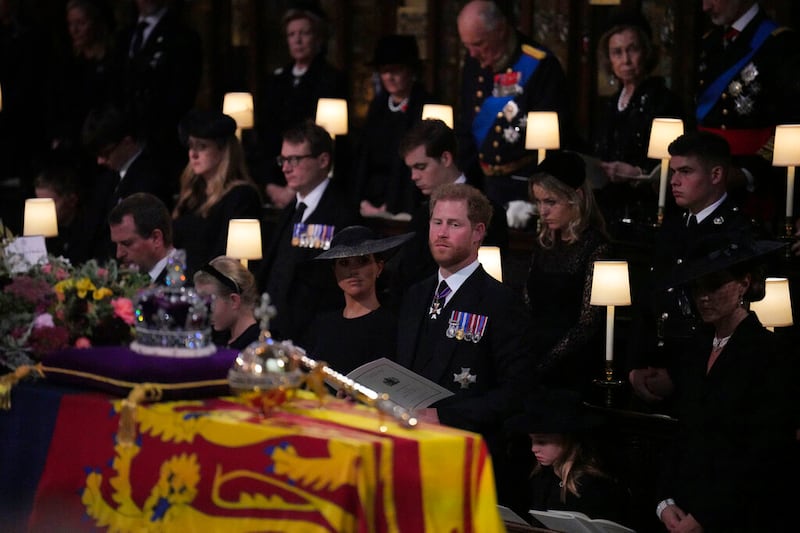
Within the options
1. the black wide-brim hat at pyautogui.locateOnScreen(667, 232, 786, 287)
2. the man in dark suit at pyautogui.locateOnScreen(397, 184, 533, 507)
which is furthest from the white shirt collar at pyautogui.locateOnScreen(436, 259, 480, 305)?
the black wide-brim hat at pyautogui.locateOnScreen(667, 232, 786, 287)

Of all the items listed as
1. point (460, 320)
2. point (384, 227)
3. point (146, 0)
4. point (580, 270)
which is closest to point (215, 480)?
point (460, 320)

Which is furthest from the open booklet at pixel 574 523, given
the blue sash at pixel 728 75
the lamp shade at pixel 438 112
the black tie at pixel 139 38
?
the black tie at pixel 139 38

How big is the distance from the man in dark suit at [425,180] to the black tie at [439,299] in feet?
4.11

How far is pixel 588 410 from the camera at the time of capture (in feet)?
18.3

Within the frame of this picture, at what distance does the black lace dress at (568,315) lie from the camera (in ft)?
19.7

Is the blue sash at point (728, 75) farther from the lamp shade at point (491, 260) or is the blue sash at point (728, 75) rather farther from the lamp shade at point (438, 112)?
the lamp shade at point (491, 260)

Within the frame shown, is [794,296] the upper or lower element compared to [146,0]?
lower

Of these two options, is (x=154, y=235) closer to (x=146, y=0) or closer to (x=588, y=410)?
(x=588, y=410)

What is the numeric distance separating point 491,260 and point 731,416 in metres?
1.56

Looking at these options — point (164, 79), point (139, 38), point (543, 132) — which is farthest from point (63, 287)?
point (139, 38)

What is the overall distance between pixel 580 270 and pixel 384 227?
6.26ft

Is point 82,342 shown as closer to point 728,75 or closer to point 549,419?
point 549,419

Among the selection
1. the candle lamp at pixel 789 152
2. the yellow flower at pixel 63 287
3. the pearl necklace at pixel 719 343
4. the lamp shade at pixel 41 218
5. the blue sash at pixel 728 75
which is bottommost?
the pearl necklace at pixel 719 343

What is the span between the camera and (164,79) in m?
9.46
